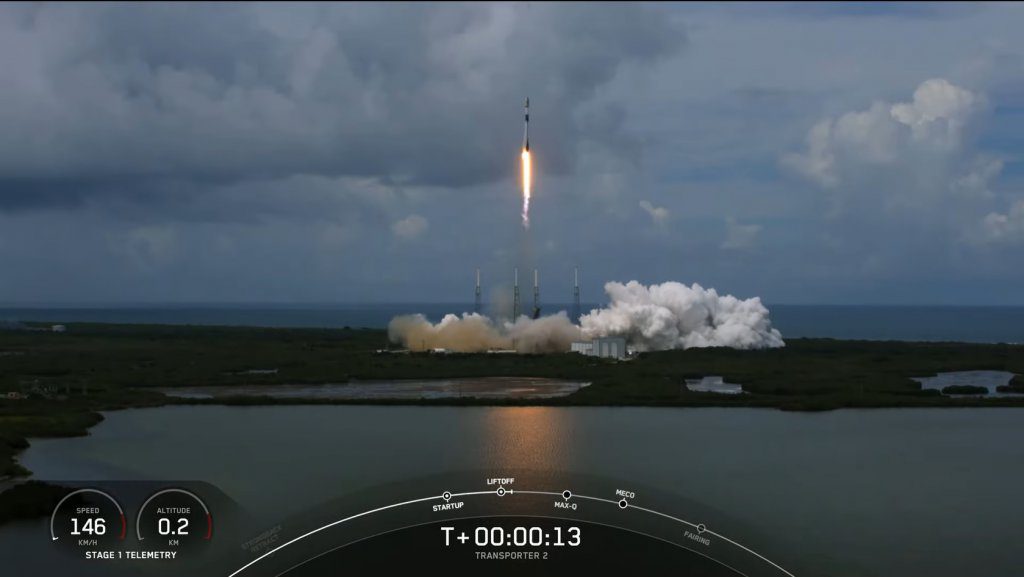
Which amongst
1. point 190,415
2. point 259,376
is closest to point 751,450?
point 190,415

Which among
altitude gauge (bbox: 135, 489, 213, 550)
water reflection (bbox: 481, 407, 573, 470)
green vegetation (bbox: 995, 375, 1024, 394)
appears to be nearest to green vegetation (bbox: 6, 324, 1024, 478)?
green vegetation (bbox: 995, 375, 1024, 394)

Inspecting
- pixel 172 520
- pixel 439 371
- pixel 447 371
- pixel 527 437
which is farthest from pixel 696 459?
pixel 439 371

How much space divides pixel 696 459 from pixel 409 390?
1367 inches

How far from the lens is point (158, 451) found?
181 feet

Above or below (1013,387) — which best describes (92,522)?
below

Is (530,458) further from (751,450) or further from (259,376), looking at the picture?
(259,376)

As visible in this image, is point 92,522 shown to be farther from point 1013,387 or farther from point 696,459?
point 1013,387

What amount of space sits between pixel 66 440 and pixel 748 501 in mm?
36505

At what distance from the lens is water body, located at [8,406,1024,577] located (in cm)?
Result: 3856

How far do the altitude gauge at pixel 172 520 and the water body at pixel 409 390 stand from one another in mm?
55741

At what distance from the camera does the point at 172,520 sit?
2105cm

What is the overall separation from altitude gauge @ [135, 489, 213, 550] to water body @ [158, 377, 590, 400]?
2195 inches

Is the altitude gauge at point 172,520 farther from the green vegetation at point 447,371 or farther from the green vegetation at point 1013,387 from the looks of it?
the green vegetation at point 1013,387

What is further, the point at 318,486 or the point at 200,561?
the point at 318,486
